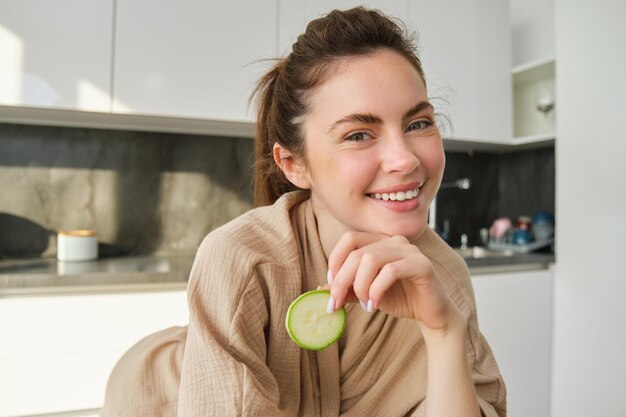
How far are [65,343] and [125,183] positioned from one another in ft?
2.84

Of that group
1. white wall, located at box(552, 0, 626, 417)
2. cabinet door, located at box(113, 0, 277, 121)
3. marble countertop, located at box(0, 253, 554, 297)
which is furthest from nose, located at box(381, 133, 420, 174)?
white wall, located at box(552, 0, 626, 417)

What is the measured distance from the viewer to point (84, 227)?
210cm

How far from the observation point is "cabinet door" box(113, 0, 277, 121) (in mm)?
1775

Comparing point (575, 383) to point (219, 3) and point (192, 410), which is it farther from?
point (219, 3)

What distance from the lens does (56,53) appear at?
167 centimetres

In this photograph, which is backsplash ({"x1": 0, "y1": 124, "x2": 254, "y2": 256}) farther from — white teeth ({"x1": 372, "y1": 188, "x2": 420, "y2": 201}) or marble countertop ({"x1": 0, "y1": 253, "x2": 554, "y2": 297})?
white teeth ({"x1": 372, "y1": 188, "x2": 420, "y2": 201})

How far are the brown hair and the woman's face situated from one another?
1.2 inches

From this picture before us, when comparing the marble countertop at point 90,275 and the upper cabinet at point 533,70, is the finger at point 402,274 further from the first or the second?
the upper cabinet at point 533,70

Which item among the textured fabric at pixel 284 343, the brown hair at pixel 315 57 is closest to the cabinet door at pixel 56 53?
the brown hair at pixel 315 57

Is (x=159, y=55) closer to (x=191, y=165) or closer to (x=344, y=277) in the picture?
(x=191, y=165)

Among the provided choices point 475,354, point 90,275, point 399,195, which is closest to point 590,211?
point 475,354

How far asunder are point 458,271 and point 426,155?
0.97ft

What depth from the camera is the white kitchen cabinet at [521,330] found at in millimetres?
2123

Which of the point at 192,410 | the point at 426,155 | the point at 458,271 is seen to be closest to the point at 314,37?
the point at 426,155
